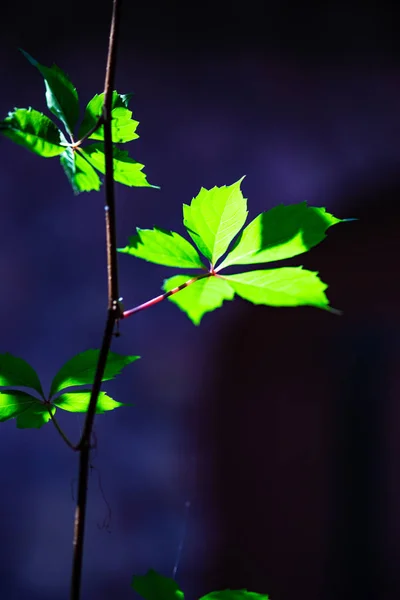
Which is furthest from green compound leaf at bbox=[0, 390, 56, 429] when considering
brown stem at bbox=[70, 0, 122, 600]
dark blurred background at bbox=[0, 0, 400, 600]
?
dark blurred background at bbox=[0, 0, 400, 600]

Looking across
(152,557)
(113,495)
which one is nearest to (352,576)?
(152,557)

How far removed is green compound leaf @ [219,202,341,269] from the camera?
15.7 inches

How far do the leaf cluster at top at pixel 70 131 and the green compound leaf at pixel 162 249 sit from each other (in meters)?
0.05

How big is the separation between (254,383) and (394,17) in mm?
1402

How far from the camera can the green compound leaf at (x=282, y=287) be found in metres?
0.32

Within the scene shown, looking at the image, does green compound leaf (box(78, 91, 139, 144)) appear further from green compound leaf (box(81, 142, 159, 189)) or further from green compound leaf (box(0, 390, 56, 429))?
green compound leaf (box(0, 390, 56, 429))

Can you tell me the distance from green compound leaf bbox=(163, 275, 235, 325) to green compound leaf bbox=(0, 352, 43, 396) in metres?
0.17

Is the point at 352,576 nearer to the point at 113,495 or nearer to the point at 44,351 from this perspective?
the point at 113,495

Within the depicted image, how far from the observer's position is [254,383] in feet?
6.32

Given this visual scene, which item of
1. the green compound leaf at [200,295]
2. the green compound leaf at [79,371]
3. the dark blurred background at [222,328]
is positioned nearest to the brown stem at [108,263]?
the green compound leaf at [200,295]

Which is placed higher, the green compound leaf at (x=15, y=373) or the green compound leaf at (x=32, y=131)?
the green compound leaf at (x=32, y=131)

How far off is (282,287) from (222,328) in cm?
163

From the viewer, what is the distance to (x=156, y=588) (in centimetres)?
49

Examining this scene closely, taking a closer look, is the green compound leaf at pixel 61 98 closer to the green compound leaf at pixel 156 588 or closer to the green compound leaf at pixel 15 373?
the green compound leaf at pixel 15 373
